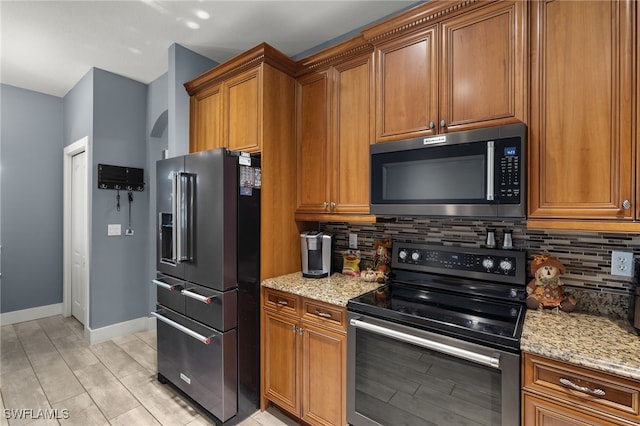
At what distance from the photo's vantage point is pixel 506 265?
5.75ft

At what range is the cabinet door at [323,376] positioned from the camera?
5.90 ft

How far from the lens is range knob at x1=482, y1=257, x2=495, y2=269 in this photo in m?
1.80

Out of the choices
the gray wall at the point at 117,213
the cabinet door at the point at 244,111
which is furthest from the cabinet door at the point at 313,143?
the gray wall at the point at 117,213

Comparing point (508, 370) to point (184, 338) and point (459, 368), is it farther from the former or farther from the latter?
point (184, 338)

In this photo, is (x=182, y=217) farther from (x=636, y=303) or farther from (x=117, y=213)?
(x=636, y=303)

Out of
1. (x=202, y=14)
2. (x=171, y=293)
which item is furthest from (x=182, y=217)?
(x=202, y=14)

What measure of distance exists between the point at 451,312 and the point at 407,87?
1288 millimetres

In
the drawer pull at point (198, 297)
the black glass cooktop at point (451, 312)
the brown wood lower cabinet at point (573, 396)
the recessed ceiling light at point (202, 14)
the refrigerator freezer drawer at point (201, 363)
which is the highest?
the recessed ceiling light at point (202, 14)

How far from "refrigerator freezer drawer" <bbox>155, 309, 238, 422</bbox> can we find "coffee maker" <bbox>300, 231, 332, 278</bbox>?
26.4 inches

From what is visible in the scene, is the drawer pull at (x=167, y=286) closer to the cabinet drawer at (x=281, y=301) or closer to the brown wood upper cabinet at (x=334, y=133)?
the cabinet drawer at (x=281, y=301)

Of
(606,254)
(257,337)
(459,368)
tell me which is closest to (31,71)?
(257,337)

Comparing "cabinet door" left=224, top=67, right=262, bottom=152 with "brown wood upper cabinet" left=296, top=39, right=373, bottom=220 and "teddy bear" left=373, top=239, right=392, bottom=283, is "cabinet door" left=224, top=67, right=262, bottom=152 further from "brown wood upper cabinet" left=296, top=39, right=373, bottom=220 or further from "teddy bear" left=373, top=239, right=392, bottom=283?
"teddy bear" left=373, top=239, right=392, bottom=283

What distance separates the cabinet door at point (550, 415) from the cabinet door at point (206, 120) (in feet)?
8.13

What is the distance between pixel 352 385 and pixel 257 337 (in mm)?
791
